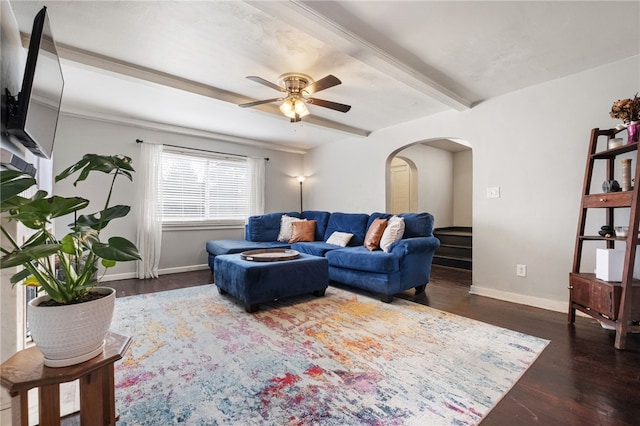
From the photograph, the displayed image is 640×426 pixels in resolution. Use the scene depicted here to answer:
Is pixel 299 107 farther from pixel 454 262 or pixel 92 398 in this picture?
pixel 454 262

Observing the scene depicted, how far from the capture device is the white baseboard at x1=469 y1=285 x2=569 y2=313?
9.25 feet

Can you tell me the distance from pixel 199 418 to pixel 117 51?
9.07 ft

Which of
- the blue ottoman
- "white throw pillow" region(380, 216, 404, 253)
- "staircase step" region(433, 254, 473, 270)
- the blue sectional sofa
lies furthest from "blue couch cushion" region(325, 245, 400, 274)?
"staircase step" region(433, 254, 473, 270)

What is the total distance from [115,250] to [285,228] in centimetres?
406

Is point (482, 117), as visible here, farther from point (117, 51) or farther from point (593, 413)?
point (117, 51)

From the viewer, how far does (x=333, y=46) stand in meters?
2.16

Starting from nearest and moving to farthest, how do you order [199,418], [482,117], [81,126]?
[199,418] → [482,117] → [81,126]

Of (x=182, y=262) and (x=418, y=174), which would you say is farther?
Answer: (x=418, y=174)

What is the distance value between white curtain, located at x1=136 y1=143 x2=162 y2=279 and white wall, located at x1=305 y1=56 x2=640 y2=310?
13.6 feet

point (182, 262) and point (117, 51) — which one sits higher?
point (117, 51)

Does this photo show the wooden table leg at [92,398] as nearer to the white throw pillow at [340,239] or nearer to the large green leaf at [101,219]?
the large green leaf at [101,219]

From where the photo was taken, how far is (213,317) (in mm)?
2619

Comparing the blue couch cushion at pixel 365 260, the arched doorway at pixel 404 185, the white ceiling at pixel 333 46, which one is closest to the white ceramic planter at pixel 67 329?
the white ceiling at pixel 333 46

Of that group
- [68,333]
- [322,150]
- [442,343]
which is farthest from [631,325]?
[322,150]
